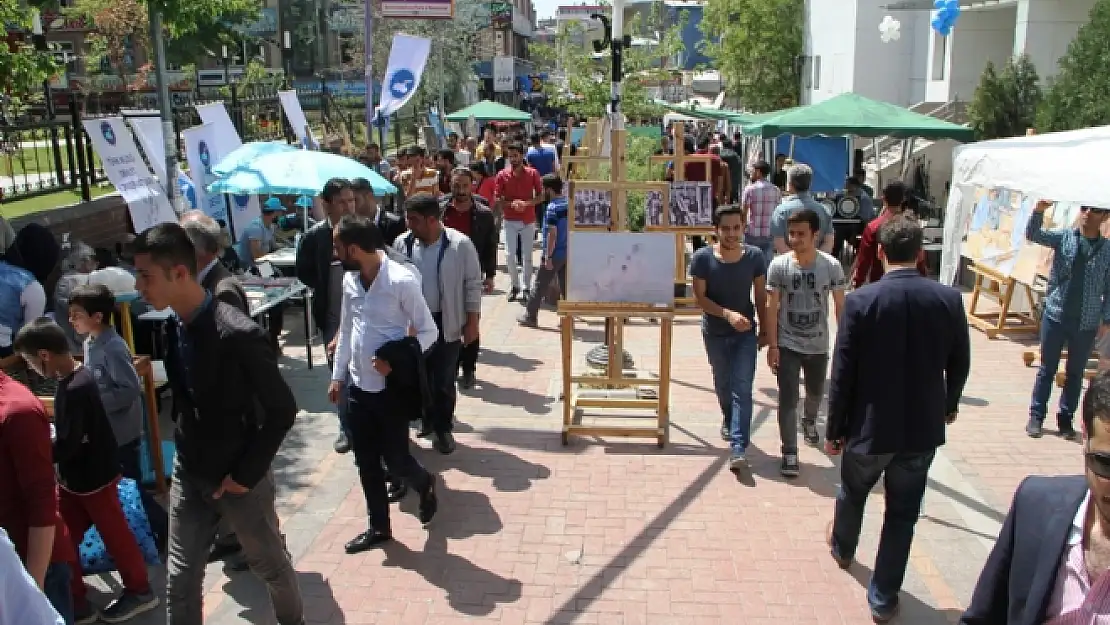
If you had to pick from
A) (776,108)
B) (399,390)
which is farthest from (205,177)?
(776,108)

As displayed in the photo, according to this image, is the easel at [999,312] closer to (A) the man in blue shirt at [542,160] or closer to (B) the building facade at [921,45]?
(B) the building facade at [921,45]

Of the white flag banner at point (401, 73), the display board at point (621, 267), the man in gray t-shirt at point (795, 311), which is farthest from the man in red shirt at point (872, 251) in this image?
the white flag banner at point (401, 73)

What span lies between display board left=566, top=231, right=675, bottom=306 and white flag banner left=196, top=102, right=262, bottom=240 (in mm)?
6172

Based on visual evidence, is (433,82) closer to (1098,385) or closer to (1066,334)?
(1066,334)

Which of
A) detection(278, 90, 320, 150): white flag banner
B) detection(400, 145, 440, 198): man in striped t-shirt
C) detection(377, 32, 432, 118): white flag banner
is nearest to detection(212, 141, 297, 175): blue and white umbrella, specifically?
detection(400, 145, 440, 198): man in striped t-shirt

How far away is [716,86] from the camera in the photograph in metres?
42.3

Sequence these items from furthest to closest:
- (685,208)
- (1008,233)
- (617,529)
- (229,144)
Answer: (229,144) → (1008,233) → (685,208) → (617,529)

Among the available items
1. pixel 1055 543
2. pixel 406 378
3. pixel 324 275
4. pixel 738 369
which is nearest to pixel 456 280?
pixel 324 275

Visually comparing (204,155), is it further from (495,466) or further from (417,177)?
(495,466)

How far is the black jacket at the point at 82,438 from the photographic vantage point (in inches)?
154

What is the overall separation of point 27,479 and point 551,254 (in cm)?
693

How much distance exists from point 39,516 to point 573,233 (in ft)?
13.5

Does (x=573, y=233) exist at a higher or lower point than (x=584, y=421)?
higher

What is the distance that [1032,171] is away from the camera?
7.25 metres
